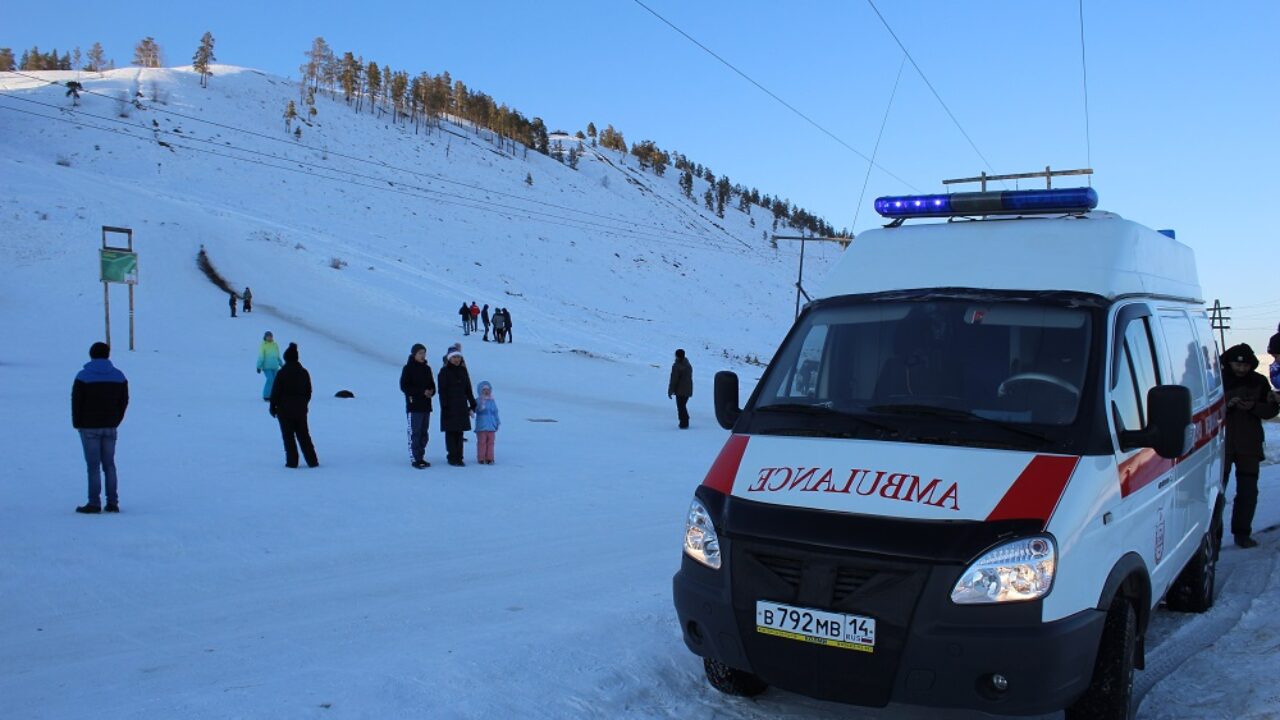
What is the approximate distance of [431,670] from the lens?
501 centimetres

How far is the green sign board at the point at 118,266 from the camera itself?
2636cm

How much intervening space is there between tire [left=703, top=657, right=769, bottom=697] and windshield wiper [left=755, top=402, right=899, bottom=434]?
53.7 inches

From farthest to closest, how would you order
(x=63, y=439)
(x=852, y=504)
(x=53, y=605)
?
(x=63, y=439)
(x=53, y=605)
(x=852, y=504)

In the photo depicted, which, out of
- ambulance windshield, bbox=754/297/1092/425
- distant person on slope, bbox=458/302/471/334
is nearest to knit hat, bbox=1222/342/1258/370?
ambulance windshield, bbox=754/297/1092/425

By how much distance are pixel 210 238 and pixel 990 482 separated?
5200 centimetres

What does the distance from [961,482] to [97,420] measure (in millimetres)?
9334

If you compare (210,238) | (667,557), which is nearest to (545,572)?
(667,557)

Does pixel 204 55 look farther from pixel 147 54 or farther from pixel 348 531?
pixel 348 531

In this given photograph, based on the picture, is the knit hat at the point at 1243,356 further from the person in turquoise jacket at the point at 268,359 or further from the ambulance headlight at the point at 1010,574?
the person in turquoise jacket at the point at 268,359

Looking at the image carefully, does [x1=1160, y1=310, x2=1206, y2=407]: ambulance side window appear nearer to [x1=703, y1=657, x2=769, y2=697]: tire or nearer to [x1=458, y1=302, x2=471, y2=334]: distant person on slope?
[x1=703, y1=657, x2=769, y2=697]: tire

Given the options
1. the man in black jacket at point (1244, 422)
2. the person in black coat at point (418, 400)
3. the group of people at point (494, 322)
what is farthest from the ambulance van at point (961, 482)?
the group of people at point (494, 322)

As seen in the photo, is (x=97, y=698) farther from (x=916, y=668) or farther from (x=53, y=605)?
(x=916, y=668)

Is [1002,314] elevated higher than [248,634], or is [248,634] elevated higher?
[1002,314]

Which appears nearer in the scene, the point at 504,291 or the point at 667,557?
the point at 667,557
